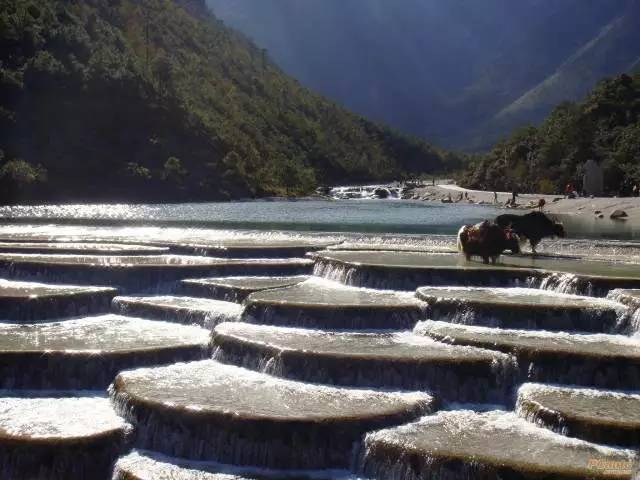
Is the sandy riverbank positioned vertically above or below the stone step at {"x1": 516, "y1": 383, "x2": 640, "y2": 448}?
above

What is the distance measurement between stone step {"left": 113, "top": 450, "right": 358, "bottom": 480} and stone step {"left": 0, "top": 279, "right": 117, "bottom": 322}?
6.50 m

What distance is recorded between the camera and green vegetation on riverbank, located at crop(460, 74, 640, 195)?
73.9m

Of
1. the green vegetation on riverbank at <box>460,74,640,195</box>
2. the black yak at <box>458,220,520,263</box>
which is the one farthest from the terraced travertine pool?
the green vegetation on riverbank at <box>460,74,640,195</box>

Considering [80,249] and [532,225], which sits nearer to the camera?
[532,225]

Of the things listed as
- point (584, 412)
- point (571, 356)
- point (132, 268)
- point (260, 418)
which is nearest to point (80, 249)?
point (132, 268)

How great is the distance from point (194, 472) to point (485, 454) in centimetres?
332

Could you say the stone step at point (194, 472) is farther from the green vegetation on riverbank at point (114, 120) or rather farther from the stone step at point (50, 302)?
the green vegetation on riverbank at point (114, 120)

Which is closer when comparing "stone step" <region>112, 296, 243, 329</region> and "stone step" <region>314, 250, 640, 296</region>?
"stone step" <region>112, 296, 243, 329</region>

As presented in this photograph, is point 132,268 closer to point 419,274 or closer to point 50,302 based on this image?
point 50,302

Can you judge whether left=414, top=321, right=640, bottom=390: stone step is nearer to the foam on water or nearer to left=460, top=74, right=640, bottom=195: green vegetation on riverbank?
the foam on water

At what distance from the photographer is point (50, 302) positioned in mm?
16266

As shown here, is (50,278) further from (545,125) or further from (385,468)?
(545,125)

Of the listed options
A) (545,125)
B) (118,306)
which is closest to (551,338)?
(118,306)

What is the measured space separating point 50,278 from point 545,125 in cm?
9616
